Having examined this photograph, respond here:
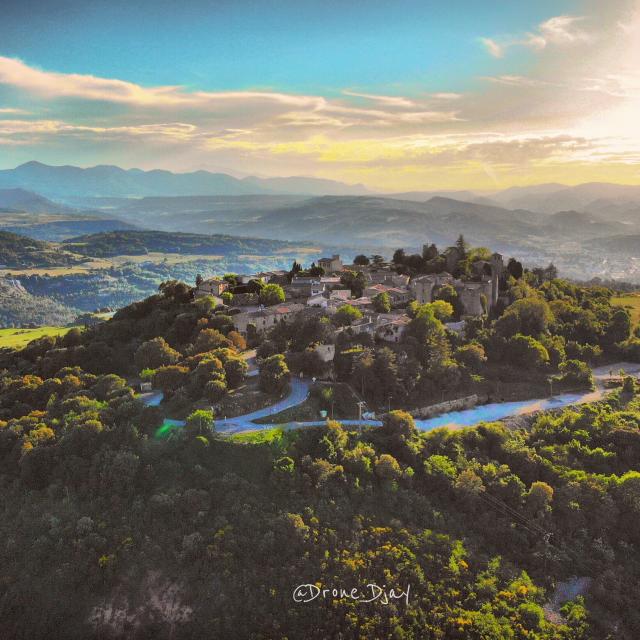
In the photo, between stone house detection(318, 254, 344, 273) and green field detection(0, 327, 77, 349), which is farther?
stone house detection(318, 254, 344, 273)

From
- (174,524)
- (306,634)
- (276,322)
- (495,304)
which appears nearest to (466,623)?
(306,634)

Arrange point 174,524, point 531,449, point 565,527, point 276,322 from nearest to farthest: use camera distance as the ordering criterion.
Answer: point 174,524
point 565,527
point 531,449
point 276,322

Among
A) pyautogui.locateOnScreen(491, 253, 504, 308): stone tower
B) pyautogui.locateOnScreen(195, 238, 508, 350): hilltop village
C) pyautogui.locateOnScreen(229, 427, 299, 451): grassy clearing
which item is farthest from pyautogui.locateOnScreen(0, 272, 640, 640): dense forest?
pyautogui.locateOnScreen(491, 253, 504, 308): stone tower

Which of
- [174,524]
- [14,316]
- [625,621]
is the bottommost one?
[14,316]

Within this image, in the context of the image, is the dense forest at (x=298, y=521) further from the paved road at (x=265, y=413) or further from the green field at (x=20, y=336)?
the green field at (x=20, y=336)

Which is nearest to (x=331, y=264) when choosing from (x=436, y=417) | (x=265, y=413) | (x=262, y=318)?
(x=262, y=318)

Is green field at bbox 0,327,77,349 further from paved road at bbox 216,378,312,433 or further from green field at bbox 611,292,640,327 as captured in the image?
green field at bbox 611,292,640,327

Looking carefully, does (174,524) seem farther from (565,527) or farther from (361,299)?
(361,299)

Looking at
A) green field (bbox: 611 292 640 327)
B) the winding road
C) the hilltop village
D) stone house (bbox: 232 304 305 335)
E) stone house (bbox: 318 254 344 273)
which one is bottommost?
the winding road
